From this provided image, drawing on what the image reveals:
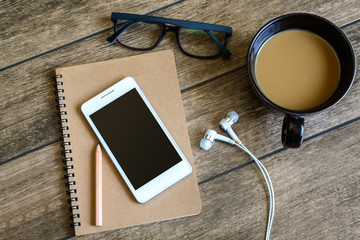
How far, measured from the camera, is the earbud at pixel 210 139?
66 cm

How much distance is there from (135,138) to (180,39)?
225 millimetres

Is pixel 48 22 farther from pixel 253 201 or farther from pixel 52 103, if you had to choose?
pixel 253 201

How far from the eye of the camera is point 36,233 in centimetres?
68

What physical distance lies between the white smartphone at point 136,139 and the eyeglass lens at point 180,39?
91mm

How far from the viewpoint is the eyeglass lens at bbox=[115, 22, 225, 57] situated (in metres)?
0.71

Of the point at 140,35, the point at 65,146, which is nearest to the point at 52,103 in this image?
the point at 65,146

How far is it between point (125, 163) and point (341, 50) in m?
0.44

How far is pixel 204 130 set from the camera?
69 centimetres

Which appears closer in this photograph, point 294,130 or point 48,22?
point 294,130

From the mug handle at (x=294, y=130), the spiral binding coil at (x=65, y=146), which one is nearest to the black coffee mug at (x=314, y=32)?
the mug handle at (x=294, y=130)

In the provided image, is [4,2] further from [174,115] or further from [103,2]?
[174,115]

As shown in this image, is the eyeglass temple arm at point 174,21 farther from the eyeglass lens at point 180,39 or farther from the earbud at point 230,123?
the earbud at point 230,123

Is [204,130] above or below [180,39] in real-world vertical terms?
below

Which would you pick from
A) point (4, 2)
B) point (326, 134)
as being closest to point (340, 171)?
point (326, 134)
